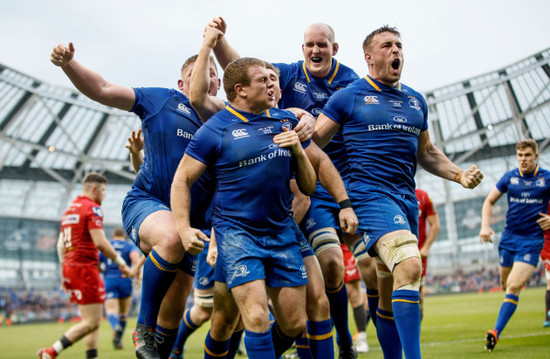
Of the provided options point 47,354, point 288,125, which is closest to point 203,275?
point 47,354

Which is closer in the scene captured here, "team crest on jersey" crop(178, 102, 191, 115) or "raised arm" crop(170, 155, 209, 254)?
"raised arm" crop(170, 155, 209, 254)

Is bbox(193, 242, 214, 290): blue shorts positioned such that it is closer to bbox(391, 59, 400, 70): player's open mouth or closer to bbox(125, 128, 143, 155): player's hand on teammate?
bbox(125, 128, 143, 155): player's hand on teammate

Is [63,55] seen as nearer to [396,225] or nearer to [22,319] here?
[396,225]

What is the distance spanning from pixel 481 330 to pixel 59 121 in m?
38.5

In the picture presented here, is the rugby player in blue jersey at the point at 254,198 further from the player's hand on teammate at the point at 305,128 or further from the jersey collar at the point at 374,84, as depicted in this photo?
the jersey collar at the point at 374,84

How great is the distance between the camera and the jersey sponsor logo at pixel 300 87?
18.1 ft

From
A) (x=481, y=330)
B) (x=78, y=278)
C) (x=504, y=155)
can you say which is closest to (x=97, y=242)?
(x=78, y=278)

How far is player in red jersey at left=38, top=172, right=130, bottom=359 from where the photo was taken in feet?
27.5

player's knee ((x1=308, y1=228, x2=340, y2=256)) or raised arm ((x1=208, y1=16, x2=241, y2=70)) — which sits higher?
raised arm ((x1=208, y1=16, x2=241, y2=70))

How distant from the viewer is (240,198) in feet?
13.6

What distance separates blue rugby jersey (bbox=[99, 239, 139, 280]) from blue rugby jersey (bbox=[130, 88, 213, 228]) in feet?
27.4

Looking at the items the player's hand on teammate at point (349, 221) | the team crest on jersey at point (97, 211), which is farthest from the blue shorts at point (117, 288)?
the player's hand on teammate at point (349, 221)


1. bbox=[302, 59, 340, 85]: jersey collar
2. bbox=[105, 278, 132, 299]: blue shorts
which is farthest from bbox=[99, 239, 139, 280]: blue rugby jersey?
bbox=[302, 59, 340, 85]: jersey collar

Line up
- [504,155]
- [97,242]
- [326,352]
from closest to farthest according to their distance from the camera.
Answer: [326,352]
[97,242]
[504,155]
